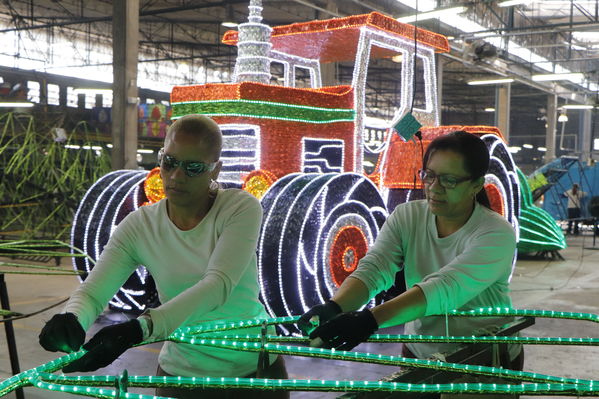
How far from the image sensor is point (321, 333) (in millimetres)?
1822

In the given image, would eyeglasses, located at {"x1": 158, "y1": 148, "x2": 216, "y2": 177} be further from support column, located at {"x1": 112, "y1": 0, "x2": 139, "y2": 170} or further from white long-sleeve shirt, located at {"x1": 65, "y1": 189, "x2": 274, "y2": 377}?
support column, located at {"x1": 112, "y1": 0, "x2": 139, "y2": 170}

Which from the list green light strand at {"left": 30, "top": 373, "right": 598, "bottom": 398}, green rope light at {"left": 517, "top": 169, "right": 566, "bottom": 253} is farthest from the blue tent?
green light strand at {"left": 30, "top": 373, "right": 598, "bottom": 398}

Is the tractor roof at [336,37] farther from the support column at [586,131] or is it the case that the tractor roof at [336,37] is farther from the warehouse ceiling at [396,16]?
the support column at [586,131]

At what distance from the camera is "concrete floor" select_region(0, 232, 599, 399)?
17.1 feet

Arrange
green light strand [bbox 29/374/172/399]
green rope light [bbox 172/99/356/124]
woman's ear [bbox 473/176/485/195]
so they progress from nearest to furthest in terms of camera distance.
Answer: green light strand [bbox 29/374/172/399], woman's ear [bbox 473/176/485/195], green rope light [bbox 172/99/356/124]

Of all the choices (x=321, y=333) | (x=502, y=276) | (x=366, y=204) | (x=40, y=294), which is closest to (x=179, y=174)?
(x=321, y=333)

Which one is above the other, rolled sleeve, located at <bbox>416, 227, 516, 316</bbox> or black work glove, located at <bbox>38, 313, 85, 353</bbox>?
rolled sleeve, located at <bbox>416, 227, 516, 316</bbox>

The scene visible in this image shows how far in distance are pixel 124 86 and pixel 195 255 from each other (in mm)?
10575

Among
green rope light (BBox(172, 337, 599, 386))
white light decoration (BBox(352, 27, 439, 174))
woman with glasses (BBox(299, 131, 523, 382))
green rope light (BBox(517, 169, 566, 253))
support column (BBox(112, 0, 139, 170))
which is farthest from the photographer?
support column (BBox(112, 0, 139, 170))

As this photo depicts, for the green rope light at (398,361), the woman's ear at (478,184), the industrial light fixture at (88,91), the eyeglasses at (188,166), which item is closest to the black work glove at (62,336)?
the green rope light at (398,361)

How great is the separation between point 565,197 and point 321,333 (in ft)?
68.9

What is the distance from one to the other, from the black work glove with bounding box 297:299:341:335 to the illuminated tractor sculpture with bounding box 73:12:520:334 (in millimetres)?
3597

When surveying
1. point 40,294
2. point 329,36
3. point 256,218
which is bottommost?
point 40,294

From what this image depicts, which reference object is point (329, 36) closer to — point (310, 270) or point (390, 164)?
point (390, 164)
